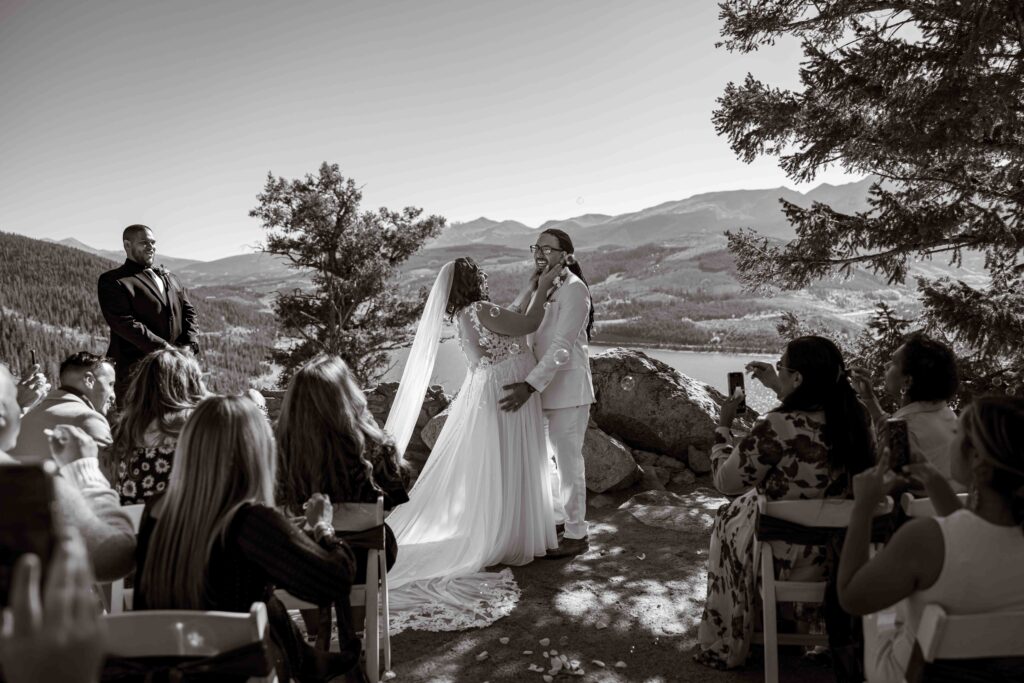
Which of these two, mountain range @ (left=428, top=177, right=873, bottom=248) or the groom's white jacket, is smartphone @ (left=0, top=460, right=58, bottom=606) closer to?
the groom's white jacket

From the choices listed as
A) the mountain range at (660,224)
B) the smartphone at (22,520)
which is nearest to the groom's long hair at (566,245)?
the smartphone at (22,520)

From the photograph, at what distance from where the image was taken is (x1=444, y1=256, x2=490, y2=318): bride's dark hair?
489cm

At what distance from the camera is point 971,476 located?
1.98 metres

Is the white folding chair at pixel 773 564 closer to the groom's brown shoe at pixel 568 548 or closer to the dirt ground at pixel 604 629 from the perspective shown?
the dirt ground at pixel 604 629

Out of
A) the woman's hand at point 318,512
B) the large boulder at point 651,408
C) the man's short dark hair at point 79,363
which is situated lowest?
the large boulder at point 651,408

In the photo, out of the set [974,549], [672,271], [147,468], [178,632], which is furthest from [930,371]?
[672,271]

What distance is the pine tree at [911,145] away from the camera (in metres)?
5.44

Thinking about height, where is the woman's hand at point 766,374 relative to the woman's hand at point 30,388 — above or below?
below

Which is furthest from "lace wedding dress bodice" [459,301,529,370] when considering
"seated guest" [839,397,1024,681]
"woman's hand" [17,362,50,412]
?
"seated guest" [839,397,1024,681]

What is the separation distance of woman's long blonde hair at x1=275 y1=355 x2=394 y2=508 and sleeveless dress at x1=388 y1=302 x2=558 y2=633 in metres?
1.57

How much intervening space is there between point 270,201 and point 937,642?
59.3 ft

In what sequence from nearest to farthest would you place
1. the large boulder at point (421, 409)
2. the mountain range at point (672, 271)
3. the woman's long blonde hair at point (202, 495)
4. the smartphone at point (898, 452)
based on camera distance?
the woman's long blonde hair at point (202, 495), the smartphone at point (898, 452), the large boulder at point (421, 409), the mountain range at point (672, 271)

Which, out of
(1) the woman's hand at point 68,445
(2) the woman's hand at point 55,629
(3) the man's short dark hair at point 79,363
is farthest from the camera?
(3) the man's short dark hair at point 79,363

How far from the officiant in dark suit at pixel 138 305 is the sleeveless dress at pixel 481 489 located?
7.27ft
